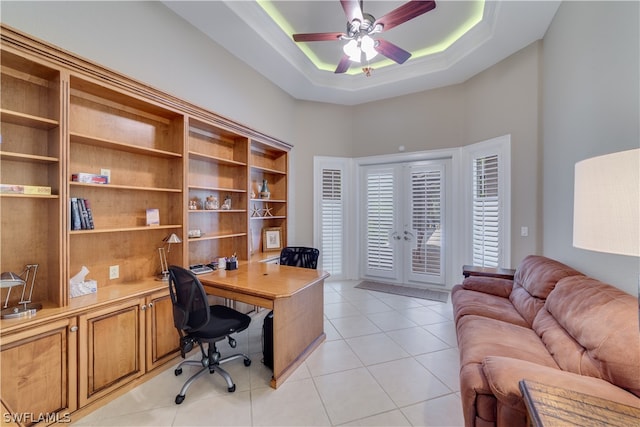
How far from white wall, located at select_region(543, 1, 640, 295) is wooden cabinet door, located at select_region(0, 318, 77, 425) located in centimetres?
364

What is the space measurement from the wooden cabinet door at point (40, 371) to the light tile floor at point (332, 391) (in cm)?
23

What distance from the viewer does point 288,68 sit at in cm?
374

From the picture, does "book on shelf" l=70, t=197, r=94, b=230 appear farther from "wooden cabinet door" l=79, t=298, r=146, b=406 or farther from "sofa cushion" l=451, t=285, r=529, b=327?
"sofa cushion" l=451, t=285, r=529, b=327

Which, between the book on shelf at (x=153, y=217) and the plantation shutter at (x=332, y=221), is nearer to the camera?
the book on shelf at (x=153, y=217)

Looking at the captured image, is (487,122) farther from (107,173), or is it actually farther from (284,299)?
(107,173)

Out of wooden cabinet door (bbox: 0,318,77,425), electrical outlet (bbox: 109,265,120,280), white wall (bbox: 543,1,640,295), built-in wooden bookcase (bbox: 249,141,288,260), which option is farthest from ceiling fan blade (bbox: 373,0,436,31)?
wooden cabinet door (bbox: 0,318,77,425)

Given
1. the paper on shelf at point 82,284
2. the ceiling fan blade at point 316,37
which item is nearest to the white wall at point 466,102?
the ceiling fan blade at point 316,37

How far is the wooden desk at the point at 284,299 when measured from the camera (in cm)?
217

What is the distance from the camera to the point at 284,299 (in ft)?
7.33

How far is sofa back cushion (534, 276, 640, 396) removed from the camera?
1.22 m

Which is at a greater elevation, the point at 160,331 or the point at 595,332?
the point at 595,332

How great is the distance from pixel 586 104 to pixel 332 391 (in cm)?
318

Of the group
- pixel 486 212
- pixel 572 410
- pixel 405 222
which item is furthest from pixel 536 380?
pixel 405 222

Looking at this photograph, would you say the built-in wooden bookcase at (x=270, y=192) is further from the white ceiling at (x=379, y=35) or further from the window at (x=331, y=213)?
the white ceiling at (x=379, y=35)
